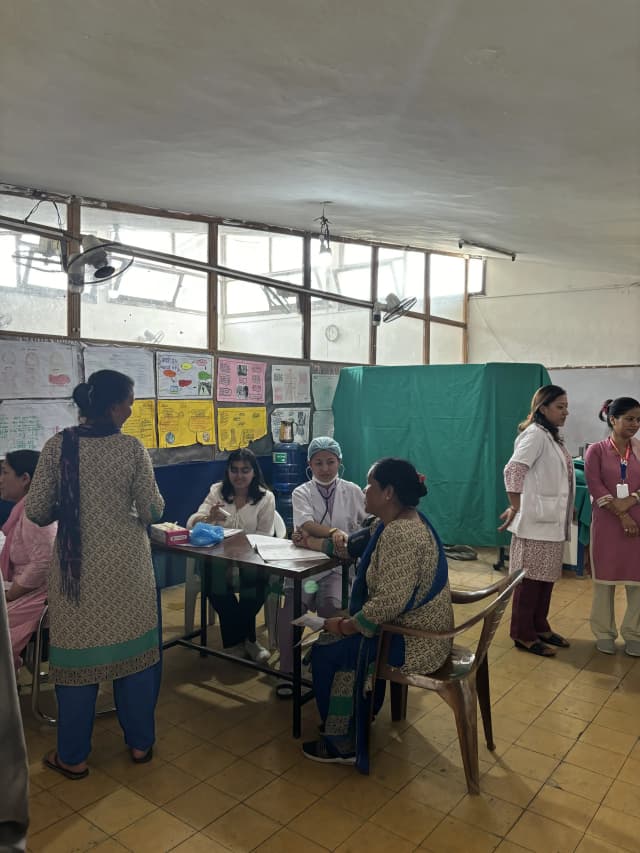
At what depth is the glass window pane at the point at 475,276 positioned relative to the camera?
8633mm

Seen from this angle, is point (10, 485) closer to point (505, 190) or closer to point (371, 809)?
point (371, 809)

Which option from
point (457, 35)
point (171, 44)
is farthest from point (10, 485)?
point (457, 35)

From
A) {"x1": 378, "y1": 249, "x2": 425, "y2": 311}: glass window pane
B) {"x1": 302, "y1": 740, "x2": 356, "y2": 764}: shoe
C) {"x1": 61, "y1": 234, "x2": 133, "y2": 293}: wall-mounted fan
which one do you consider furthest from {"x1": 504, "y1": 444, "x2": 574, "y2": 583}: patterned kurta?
{"x1": 378, "y1": 249, "x2": 425, "y2": 311}: glass window pane

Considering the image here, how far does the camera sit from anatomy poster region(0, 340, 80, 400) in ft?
12.4

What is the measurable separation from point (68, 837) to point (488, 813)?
1399mm

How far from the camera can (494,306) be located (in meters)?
8.55

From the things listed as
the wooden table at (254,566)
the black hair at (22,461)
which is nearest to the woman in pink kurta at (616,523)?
the wooden table at (254,566)

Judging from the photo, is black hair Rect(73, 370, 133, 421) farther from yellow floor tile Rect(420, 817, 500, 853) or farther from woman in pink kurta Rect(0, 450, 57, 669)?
yellow floor tile Rect(420, 817, 500, 853)

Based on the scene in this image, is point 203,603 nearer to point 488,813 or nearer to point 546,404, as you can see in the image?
point 488,813

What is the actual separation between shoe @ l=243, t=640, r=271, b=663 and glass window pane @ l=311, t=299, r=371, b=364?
3334 millimetres

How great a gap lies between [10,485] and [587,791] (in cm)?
266

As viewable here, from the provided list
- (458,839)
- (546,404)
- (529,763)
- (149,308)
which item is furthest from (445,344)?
(458,839)

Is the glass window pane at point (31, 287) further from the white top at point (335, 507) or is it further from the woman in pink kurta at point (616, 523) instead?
the woman in pink kurta at point (616, 523)

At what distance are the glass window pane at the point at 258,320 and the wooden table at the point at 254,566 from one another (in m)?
2.38
